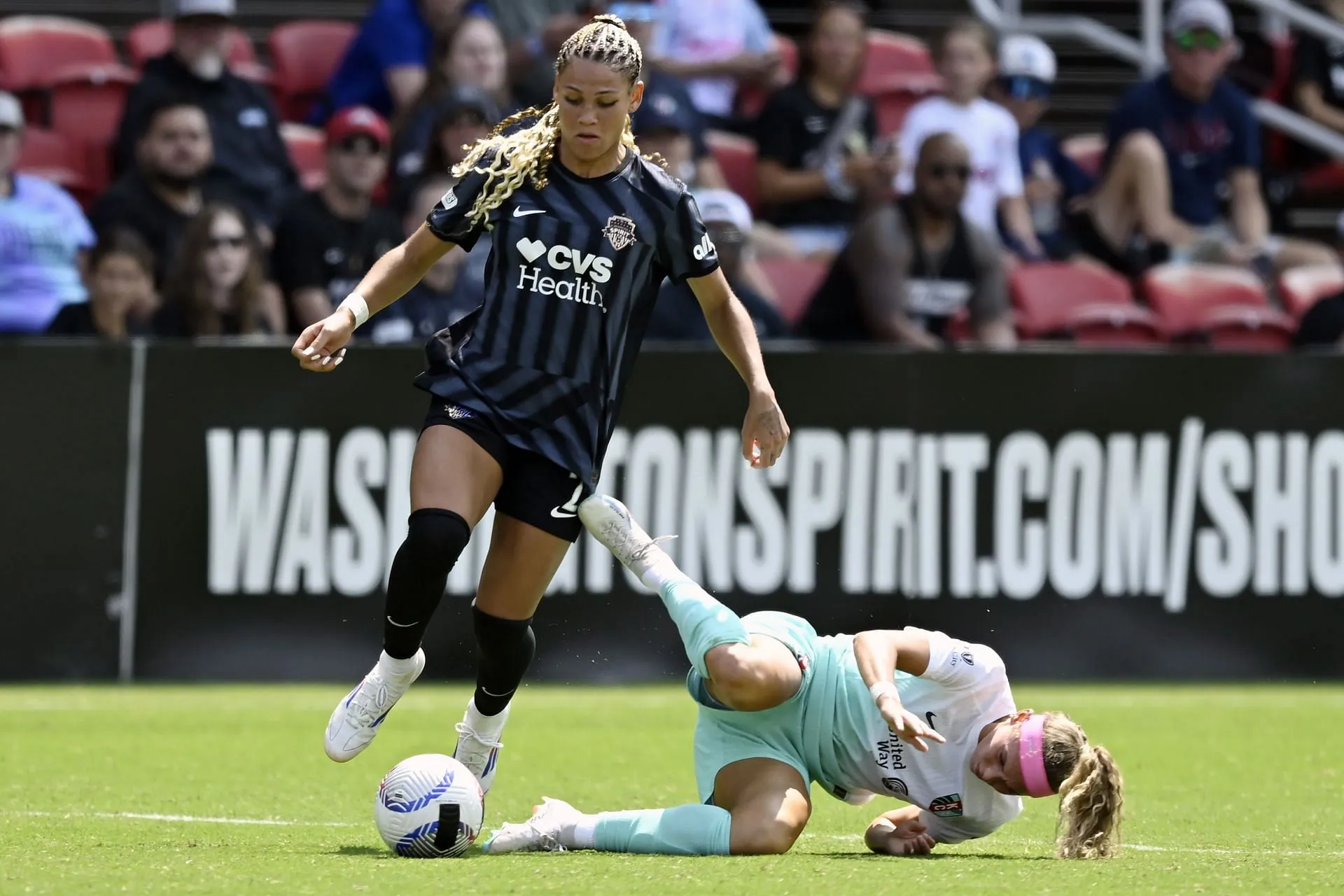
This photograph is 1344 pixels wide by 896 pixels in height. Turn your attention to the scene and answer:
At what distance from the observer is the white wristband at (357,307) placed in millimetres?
5520

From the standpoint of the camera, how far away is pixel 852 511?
1012cm

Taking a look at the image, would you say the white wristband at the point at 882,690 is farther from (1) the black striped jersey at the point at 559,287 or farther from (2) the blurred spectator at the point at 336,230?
(2) the blurred spectator at the point at 336,230

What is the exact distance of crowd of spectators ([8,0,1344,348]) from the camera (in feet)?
34.1

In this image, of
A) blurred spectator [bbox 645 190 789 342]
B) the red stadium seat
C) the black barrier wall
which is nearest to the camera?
the black barrier wall

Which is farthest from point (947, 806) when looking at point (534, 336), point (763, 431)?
point (534, 336)

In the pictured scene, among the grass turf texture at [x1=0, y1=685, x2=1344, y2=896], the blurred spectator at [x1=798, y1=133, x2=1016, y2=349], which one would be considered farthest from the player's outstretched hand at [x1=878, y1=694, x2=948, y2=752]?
the blurred spectator at [x1=798, y1=133, x2=1016, y2=349]

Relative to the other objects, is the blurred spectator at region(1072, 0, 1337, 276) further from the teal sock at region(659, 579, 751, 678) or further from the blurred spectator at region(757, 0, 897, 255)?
the teal sock at region(659, 579, 751, 678)

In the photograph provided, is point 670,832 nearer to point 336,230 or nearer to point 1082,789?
point 1082,789

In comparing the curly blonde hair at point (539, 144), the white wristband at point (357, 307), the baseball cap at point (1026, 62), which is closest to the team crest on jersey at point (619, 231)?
the curly blonde hair at point (539, 144)

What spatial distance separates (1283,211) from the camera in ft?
44.1

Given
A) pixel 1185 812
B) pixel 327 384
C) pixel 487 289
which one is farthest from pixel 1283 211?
pixel 487 289

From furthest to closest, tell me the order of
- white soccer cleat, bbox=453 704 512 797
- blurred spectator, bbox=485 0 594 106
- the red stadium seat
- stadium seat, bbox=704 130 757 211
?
1. the red stadium seat
2. stadium seat, bbox=704 130 757 211
3. blurred spectator, bbox=485 0 594 106
4. white soccer cleat, bbox=453 704 512 797

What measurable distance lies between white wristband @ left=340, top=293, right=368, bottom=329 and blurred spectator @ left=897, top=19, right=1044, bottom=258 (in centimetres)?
682

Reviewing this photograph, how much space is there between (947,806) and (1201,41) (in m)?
8.37
